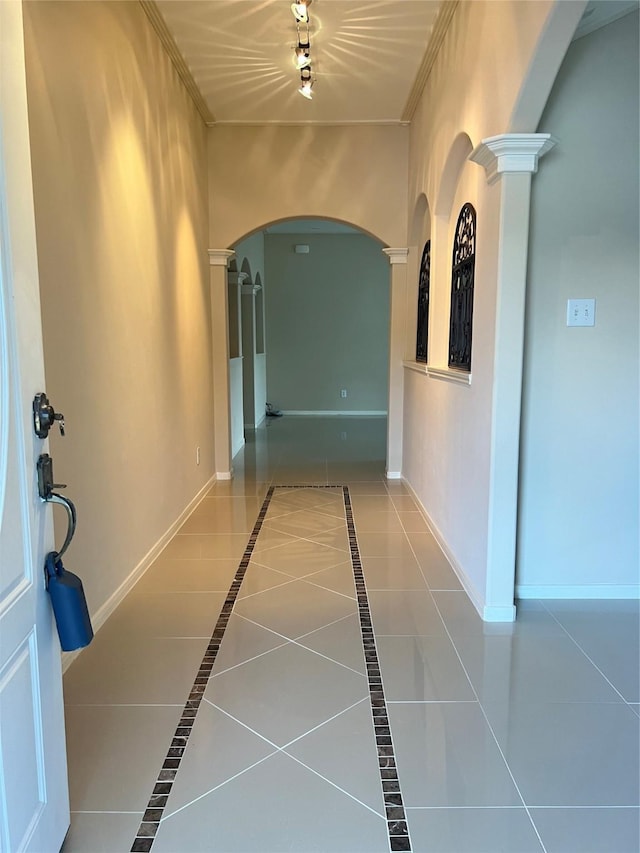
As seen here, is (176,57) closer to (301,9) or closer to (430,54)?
(301,9)

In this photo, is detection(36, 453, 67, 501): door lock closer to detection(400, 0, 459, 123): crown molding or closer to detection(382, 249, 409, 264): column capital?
detection(400, 0, 459, 123): crown molding

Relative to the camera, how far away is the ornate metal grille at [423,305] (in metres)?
4.54

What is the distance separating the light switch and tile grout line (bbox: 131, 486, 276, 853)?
6.72 feet

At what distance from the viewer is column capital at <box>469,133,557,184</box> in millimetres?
2354

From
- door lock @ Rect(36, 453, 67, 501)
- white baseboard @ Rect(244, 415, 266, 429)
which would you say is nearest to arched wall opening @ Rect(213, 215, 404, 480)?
white baseboard @ Rect(244, 415, 266, 429)

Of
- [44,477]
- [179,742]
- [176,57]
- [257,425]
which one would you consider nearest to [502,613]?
[179,742]

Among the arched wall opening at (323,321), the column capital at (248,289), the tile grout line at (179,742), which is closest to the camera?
the tile grout line at (179,742)

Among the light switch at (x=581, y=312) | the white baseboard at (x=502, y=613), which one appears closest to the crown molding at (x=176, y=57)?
the light switch at (x=581, y=312)

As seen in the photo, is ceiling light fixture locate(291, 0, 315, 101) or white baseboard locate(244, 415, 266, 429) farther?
white baseboard locate(244, 415, 266, 429)

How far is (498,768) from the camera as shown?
1748 mm

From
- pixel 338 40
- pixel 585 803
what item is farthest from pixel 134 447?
pixel 338 40

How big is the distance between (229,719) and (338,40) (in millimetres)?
3711

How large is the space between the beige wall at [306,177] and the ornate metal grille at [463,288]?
1.79 meters

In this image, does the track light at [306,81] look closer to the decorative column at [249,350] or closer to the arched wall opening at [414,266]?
the arched wall opening at [414,266]
